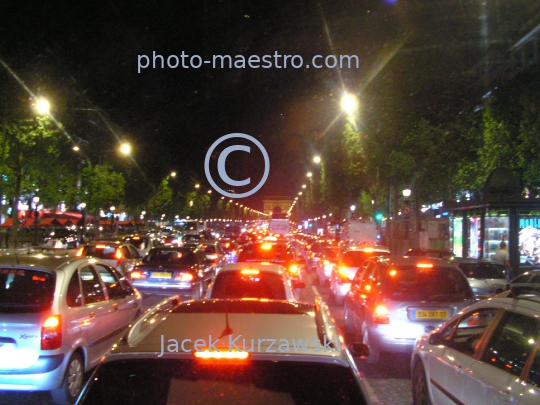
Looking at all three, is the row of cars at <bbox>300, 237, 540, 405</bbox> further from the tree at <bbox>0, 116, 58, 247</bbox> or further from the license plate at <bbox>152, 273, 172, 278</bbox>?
the tree at <bbox>0, 116, 58, 247</bbox>

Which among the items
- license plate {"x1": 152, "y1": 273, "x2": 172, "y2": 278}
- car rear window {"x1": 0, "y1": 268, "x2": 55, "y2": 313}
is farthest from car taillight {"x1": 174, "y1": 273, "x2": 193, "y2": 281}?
car rear window {"x1": 0, "y1": 268, "x2": 55, "y2": 313}

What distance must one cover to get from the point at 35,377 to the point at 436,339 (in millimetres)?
4131

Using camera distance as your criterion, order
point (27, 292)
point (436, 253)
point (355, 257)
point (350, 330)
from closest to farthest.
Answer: point (27, 292)
point (350, 330)
point (355, 257)
point (436, 253)

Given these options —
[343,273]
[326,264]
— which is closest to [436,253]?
[326,264]

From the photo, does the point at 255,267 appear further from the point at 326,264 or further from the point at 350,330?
the point at 326,264

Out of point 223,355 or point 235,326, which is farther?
point 235,326

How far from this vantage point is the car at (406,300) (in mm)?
8727

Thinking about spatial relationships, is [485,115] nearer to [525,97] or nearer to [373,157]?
[525,97]

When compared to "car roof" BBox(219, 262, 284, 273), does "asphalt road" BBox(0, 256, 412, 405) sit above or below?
below

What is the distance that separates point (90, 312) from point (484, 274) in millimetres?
11044

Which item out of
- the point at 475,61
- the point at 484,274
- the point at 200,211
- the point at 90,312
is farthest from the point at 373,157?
the point at 200,211

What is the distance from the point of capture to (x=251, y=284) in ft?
31.6

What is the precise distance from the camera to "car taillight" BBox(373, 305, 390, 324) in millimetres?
8773

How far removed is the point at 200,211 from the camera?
91125mm
